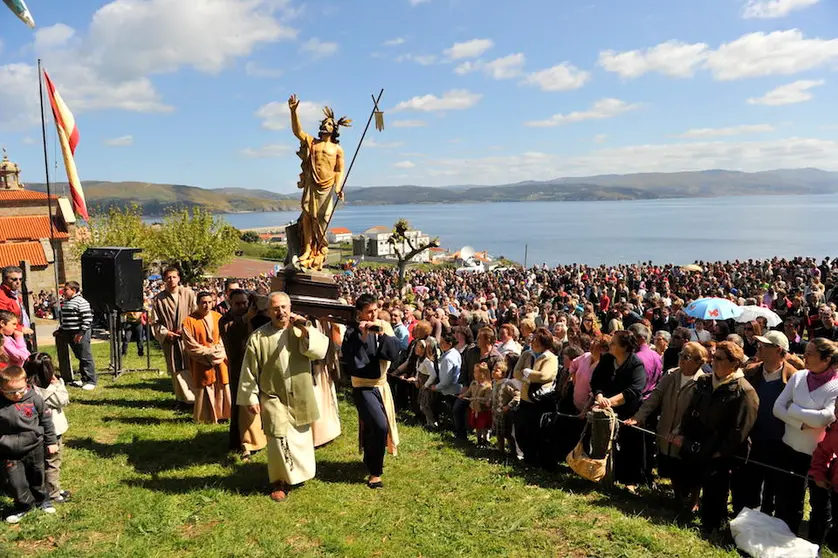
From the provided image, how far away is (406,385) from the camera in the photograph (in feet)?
30.2

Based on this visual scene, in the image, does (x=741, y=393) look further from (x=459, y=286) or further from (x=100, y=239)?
(x=100, y=239)

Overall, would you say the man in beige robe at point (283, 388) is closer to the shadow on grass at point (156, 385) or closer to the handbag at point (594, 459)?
the handbag at point (594, 459)

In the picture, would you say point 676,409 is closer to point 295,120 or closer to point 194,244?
point 295,120

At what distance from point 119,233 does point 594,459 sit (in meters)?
35.8

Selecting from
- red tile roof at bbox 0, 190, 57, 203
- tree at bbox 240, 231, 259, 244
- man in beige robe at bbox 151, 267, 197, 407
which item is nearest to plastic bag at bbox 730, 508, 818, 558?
man in beige robe at bbox 151, 267, 197, 407

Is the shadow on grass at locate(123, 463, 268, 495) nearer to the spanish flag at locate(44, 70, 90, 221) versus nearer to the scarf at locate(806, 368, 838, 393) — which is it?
the scarf at locate(806, 368, 838, 393)

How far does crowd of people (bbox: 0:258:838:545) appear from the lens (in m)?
4.74

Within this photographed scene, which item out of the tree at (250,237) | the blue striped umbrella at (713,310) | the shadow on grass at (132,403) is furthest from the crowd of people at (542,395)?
the tree at (250,237)

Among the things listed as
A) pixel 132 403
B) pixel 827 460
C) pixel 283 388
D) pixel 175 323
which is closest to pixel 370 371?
pixel 283 388

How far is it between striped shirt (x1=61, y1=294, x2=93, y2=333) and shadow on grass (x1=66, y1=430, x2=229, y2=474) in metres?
3.23

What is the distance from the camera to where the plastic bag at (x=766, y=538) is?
428cm

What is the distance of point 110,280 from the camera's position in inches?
384

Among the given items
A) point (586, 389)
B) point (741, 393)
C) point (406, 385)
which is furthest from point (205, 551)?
point (406, 385)

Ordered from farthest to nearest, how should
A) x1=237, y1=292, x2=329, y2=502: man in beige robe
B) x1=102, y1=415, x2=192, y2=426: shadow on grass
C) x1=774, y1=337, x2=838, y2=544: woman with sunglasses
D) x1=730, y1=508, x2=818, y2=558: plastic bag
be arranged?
x1=102, y1=415, x2=192, y2=426: shadow on grass < x1=237, y1=292, x2=329, y2=502: man in beige robe < x1=774, y1=337, x2=838, y2=544: woman with sunglasses < x1=730, y1=508, x2=818, y2=558: plastic bag
